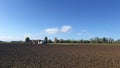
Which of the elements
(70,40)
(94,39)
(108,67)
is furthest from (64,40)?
(108,67)

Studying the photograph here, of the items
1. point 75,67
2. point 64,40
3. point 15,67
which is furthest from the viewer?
point 64,40

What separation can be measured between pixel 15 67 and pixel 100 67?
5.85 meters

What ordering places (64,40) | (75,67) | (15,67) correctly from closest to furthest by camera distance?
(15,67)
(75,67)
(64,40)

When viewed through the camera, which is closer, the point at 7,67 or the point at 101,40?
the point at 7,67

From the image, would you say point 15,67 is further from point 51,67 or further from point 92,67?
point 92,67

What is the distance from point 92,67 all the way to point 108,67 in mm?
1179

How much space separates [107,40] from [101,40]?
145 inches

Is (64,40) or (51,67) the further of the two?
(64,40)

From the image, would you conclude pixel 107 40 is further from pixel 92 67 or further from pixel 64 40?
pixel 92 67

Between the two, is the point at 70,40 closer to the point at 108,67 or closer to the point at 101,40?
the point at 101,40

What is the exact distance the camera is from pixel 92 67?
13578mm

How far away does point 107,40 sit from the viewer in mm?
121438

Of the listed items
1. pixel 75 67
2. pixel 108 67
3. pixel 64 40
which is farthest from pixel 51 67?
pixel 64 40

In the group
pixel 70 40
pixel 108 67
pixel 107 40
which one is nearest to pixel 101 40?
pixel 107 40
